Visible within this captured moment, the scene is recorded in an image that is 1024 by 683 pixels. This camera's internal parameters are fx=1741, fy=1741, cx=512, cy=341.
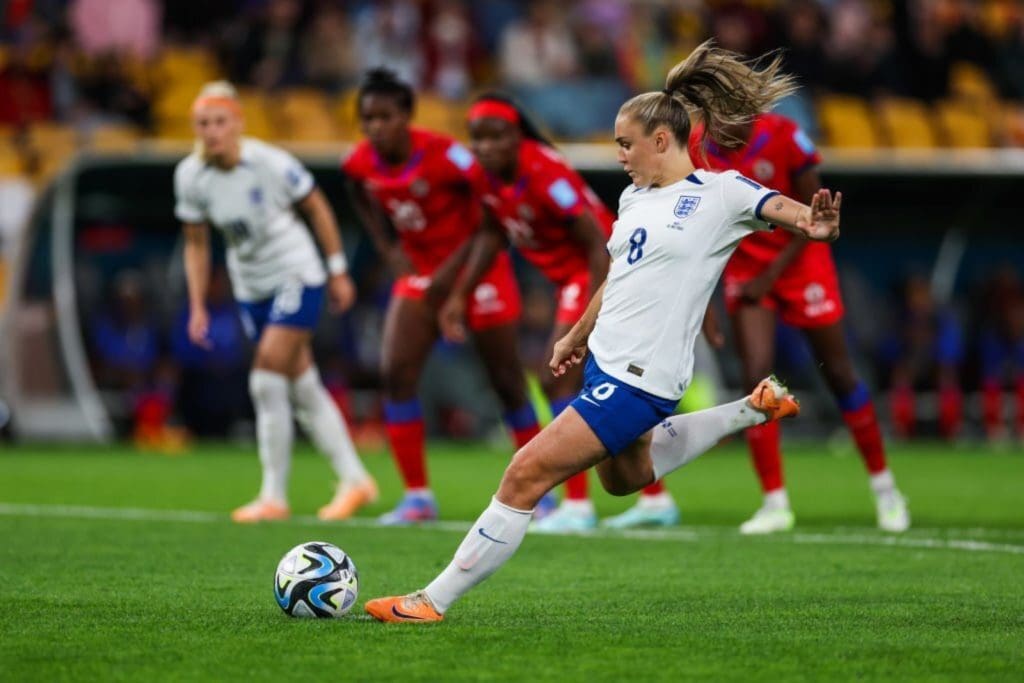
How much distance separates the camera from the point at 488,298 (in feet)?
32.7

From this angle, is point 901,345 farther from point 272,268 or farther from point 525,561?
point 525,561

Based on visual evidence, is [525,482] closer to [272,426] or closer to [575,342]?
[575,342]

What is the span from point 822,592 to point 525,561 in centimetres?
162

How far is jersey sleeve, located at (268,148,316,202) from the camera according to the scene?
10.0 meters

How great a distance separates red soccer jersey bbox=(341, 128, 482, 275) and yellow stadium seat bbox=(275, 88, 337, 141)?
297 inches

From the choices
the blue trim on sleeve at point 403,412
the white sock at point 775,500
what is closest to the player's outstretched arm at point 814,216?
the white sock at point 775,500

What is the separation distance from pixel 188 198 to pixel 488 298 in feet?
5.98

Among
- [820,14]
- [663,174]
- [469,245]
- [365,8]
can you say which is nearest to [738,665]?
[663,174]

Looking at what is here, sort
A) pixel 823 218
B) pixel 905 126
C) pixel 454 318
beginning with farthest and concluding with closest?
1. pixel 905 126
2. pixel 454 318
3. pixel 823 218

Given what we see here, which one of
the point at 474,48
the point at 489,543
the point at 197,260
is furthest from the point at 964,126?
the point at 489,543

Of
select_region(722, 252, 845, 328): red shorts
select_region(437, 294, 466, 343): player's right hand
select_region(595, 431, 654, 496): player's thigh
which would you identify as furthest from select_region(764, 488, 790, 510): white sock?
select_region(595, 431, 654, 496): player's thigh

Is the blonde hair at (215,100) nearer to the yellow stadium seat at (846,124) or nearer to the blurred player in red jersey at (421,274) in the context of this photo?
the blurred player in red jersey at (421,274)

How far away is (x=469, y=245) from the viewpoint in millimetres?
9789

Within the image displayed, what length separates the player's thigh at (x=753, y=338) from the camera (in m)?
9.35
